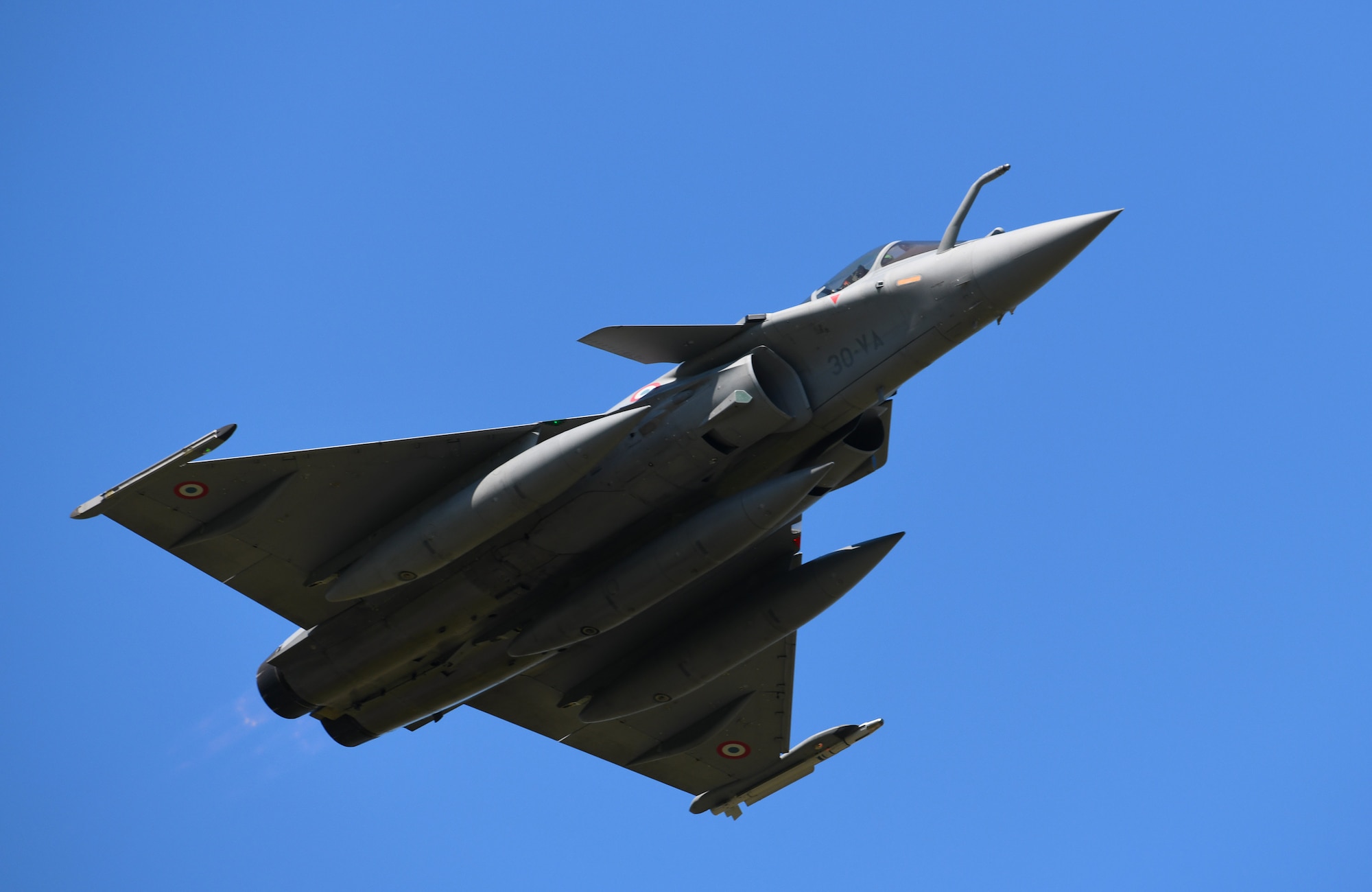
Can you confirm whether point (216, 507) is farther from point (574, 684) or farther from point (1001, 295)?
point (1001, 295)

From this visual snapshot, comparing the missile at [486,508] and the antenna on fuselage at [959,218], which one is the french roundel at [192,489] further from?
the antenna on fuselage at [959,218]

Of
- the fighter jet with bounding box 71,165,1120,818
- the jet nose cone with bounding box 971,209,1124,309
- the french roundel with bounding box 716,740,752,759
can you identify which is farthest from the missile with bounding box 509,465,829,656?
the french roundel with bounding box 716,740,752,759

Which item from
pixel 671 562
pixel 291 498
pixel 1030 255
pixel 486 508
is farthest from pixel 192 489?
pixel 1030 255

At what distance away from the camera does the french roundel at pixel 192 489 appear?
53.1 feet

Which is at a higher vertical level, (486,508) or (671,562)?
(486,508)

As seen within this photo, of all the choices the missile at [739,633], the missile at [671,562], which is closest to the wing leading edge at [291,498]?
the missile at [671,562]

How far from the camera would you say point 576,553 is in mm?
16312

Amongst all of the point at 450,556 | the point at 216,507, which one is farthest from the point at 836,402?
the point at 216,507

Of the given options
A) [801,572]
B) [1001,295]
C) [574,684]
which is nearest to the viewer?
[1001,295]

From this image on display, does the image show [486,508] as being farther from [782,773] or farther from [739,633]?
[782,773]

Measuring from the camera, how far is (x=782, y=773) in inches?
845

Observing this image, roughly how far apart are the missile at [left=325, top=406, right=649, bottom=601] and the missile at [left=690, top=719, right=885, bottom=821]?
316 inches

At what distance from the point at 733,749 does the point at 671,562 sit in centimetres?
700

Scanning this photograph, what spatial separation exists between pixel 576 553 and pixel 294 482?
12.0 ft
